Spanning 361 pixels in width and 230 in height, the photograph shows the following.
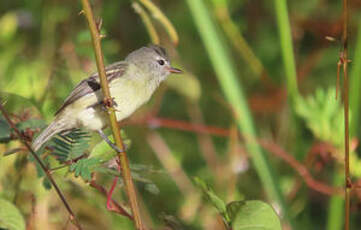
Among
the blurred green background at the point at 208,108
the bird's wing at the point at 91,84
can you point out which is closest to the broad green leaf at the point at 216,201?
the blurred green background at the point at 208,108

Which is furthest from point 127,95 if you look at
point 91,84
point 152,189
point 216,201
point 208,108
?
point 208,108

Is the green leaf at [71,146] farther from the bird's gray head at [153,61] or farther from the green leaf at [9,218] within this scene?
the bird's gray head at [153,61]

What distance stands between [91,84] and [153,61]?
0.71 m

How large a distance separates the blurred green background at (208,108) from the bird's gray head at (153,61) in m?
0.19

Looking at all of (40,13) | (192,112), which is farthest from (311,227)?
(40,13)

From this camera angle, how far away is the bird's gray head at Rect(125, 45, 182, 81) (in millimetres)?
2804

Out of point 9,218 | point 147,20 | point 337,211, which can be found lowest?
point 337,211

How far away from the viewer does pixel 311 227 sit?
10.8 ft

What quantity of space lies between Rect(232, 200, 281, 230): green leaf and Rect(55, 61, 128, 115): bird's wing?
1066 millimetres

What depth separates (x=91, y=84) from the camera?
2.25 metres

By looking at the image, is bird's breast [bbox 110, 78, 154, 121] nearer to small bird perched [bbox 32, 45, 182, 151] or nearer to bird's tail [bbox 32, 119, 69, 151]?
small bird perched [bbox 32, 45, 182, 151]

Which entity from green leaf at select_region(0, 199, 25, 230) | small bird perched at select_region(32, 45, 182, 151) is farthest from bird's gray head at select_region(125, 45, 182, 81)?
green leaf at select_region(0, 199, 25, 230)

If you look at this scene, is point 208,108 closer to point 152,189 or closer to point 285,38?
point 285,38

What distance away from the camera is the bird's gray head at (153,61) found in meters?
2.80
